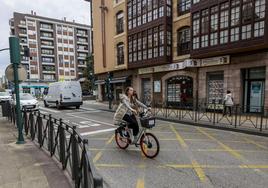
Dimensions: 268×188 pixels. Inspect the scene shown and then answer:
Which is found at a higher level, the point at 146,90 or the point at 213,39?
the point at 213,39

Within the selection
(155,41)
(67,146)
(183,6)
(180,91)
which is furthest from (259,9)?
(67,146)

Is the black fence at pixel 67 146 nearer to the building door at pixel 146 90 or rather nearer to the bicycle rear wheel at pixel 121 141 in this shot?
the bicycle rear wheel at pixel 121 141

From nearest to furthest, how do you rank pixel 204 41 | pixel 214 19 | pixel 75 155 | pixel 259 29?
pixel 75 155, pixel 259 29, pixel 214 19, pixel 204 41

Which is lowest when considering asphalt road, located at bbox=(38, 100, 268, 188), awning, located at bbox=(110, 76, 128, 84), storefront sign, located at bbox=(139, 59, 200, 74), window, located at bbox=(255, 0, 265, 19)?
asphalt road, located at bbox=(38, 100, 268, 188)

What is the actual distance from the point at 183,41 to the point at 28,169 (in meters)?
15.5

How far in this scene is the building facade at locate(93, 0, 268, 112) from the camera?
39.4ft

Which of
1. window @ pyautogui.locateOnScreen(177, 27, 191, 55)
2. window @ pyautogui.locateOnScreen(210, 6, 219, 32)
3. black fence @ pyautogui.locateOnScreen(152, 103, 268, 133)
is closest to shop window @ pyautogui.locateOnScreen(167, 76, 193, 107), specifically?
black fence @ pyautogui.locateOnScreen(152, 103, 268, 133)

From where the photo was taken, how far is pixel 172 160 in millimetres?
5223

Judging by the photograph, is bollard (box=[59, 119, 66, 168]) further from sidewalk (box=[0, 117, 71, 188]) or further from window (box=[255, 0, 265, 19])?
window (box=[255, 0, 265, 19])

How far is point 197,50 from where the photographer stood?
14.6 m

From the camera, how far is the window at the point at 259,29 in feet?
36.3

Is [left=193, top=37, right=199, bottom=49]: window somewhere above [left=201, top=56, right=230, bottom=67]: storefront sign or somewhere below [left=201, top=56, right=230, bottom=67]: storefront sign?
above

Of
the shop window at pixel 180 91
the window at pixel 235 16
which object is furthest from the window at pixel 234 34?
the shop window at pixel 180 91

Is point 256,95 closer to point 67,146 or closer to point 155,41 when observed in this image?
point 155,41
